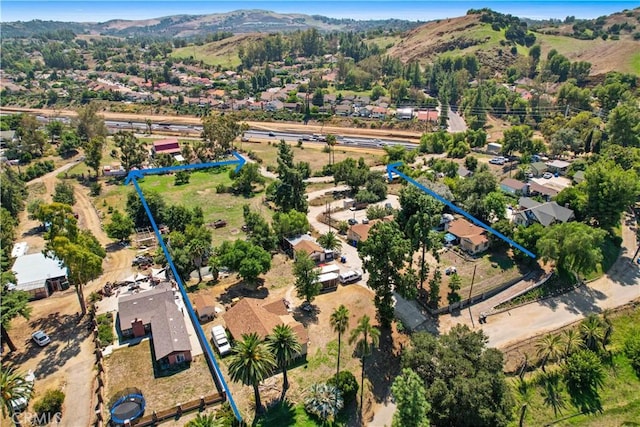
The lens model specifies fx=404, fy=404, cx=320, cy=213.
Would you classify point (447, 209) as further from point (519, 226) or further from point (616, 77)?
point (616, 77)

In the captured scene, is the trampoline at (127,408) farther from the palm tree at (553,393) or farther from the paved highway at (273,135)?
the paved highway at (273,135)

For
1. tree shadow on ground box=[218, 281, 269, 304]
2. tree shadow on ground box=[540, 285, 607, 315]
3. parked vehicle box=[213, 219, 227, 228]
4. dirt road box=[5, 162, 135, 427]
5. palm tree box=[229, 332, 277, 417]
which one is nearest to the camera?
palm tree box=[229, 332, 277, 417]

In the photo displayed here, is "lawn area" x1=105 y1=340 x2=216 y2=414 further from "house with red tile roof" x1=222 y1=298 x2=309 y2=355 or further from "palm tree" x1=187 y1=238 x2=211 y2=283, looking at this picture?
"palm tree" x1=187 y1=238 x2=211 y2=283

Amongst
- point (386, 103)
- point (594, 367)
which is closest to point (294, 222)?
point (594, 367)

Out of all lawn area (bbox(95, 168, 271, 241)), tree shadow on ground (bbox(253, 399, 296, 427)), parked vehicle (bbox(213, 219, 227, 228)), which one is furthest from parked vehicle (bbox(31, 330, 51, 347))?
parked vehicle (bbox(213, 219, 227, 228))

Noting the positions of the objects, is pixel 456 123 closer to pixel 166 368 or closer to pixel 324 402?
pixel 324 402

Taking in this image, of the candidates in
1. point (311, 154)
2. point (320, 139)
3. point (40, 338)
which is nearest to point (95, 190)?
point (40, 338)
